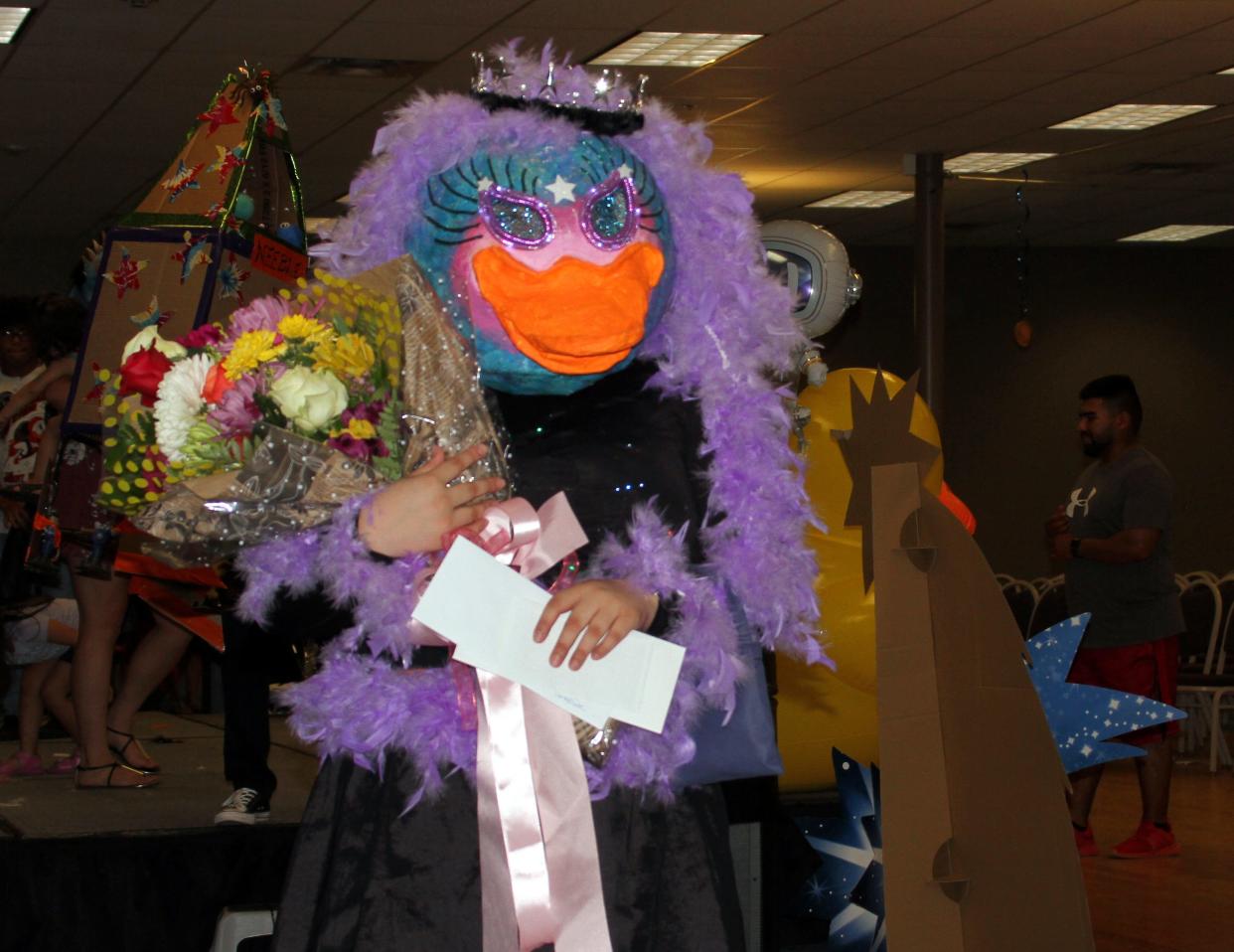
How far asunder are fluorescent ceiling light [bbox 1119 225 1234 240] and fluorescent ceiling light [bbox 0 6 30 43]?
6.79 meters

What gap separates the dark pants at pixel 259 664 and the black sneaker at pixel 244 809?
0.8 inches

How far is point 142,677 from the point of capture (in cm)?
365

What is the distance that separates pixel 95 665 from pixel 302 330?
219 centimetres

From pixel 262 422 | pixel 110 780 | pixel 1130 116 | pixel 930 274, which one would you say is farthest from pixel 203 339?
pixel 930 274

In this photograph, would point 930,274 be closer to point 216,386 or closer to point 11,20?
point 11,20

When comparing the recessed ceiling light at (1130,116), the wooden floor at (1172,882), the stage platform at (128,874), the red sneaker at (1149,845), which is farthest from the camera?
the recessed ceiling light at (1130,116)

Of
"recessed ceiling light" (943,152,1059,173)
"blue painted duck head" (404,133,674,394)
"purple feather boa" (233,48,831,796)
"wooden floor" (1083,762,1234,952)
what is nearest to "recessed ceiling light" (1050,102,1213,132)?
"recessed ceiling light" (943,152,1059,173)

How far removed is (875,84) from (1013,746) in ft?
16.1

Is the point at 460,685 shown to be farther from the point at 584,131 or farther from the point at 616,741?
the point at 584,131

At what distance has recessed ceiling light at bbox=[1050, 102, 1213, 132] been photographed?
6844mm

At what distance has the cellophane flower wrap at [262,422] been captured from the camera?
1380mm

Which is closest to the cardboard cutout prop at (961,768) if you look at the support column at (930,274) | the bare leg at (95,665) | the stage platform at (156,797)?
the stage platform at (156,797)

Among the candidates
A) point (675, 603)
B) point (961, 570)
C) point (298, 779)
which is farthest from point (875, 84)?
point (675, 603)

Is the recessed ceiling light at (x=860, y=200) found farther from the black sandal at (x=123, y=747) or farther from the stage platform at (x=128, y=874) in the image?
A: the stage platform at (x=128, y=874)
